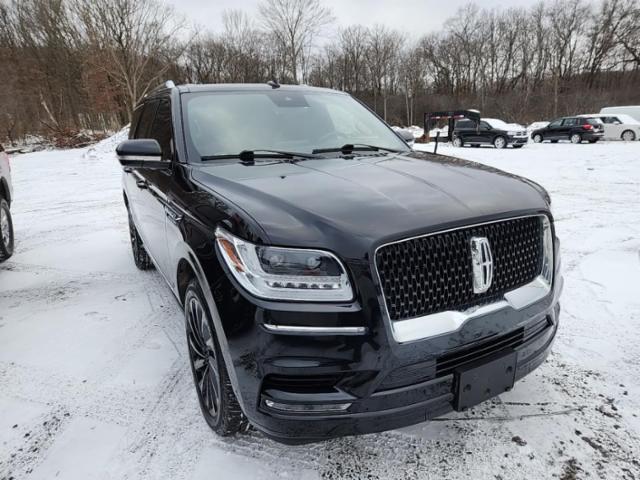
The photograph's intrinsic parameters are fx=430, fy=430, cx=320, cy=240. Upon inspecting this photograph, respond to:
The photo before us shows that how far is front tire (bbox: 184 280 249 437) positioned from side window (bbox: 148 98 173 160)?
110 cm

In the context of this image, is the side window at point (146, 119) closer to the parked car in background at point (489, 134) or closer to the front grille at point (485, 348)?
the front grille at point (485, 348)

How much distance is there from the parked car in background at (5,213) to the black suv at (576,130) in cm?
2489

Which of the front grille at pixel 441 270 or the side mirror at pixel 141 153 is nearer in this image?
the front grille at pixel 441 270

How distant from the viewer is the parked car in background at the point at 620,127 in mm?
23266

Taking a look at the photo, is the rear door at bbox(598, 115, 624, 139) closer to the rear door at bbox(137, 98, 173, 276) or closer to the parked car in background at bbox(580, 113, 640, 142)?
the parked car in background at bbox(580, 113, 640, 142)

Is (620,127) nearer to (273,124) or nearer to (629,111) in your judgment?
(629,111)

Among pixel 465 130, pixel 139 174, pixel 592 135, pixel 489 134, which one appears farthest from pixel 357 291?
pixel 592 135

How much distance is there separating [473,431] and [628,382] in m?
1.14

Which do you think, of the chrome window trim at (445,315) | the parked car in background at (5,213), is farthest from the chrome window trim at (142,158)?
the parked car in background at (5,213)

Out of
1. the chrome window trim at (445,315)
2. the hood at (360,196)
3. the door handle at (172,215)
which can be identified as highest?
the hood at (360,196)

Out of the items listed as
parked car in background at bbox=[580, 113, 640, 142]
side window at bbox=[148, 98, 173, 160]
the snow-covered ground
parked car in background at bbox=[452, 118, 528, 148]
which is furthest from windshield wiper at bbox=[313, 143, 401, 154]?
parked car in background at bbox=[580, 113, 640, 142]

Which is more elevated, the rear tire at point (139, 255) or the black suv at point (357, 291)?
the black suv at point (357, 291)

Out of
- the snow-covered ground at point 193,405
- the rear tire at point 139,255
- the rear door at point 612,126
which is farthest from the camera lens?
the rear door at point 612,126

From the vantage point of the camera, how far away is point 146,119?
13.2ft
